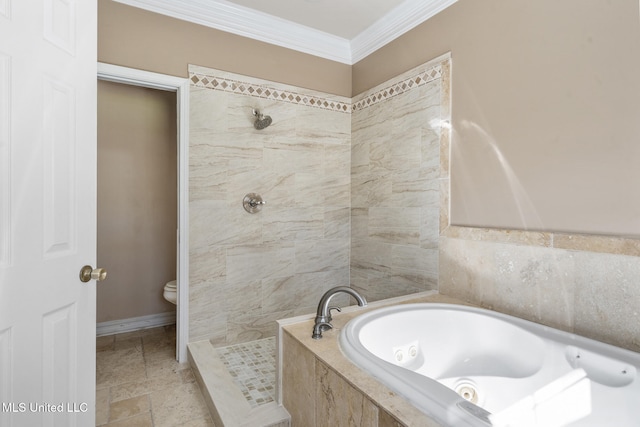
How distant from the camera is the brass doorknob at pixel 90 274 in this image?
4.12 feet

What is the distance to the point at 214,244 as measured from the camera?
98.3 inches

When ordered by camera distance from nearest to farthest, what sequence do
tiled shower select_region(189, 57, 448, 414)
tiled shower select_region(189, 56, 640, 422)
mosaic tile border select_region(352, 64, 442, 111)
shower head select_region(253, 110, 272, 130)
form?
1. tiled shower select_region(189, 56, 640, 422)
2. mosaic tile border select_region(352, 64, 442, 111)
3. tiled shower select_region(189, 57, 448, 414)
4. shower head select_region(253, 110, 272, 130)

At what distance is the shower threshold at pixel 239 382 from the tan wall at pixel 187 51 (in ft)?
6.48

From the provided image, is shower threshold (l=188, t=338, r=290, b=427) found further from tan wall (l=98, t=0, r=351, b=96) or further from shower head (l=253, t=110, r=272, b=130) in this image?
tan wall (l=98, t=0, r=351, b=96)

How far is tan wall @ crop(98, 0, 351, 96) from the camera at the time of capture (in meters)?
2.16

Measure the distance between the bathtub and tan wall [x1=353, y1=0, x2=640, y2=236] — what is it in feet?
1.80

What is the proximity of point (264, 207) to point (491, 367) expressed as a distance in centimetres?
183

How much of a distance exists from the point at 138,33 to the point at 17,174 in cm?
165

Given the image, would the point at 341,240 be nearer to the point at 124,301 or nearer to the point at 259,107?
the point at 259,107

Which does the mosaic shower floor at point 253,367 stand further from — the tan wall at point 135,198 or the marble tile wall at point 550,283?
the marble tile wall at point 550,283

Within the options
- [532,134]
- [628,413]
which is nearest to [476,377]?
[628,413]

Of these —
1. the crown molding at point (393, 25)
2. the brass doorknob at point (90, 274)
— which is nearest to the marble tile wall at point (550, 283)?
the crown molding at point (393, 25)

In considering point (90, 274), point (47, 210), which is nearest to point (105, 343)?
point (90, 274)

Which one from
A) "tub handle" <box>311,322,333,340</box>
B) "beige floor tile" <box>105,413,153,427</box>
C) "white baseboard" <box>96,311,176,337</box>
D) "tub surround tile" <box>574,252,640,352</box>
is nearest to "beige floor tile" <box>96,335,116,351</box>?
"white baseboard" <box>96,311,176,337</box>
